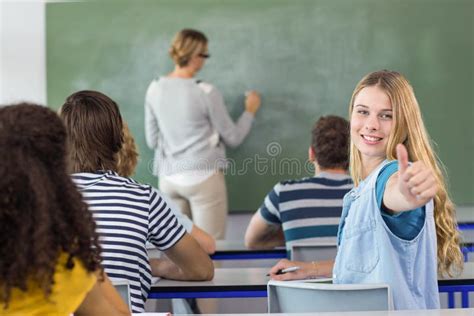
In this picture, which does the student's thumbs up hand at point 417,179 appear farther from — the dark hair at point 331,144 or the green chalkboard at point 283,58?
the green chalkboard at point 283,58

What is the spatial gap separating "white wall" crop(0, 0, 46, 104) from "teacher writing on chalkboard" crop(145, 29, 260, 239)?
770 mm

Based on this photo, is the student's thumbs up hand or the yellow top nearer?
the yellow top

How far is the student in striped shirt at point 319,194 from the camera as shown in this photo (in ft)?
13.5

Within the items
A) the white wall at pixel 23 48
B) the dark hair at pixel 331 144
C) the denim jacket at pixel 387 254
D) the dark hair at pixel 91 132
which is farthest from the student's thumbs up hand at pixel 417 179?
the white wall at pixel 23 48

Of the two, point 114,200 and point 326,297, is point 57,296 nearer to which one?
point 326,297

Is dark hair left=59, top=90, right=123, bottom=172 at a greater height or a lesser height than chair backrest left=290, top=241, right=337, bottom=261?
greater

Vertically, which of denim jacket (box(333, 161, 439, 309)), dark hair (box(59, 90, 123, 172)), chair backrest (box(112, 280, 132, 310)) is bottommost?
chair backrest (box(112, 280, 132, 310))

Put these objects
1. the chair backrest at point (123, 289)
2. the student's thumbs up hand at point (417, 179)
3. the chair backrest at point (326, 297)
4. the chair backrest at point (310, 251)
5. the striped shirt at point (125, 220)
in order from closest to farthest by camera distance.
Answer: the student's thumbs up hand at point (417, 179), the chair backrest at point (326, 297), the chair backrest at point (123, 289), the striped shirt at point (125, 220), the chair backrest at point (310, 251)

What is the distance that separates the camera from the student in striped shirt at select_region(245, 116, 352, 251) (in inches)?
161

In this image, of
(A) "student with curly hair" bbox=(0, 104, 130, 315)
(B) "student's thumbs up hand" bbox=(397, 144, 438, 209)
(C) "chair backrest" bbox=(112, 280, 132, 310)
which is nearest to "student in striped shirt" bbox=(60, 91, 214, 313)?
(C) "chair backrest" bbox=(112, 280, 132, 310)

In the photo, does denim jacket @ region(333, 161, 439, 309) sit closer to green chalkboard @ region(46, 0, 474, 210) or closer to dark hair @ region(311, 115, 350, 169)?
dark hair @ region(311, 115, 350, 169)

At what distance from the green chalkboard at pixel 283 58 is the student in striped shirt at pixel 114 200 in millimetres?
3032

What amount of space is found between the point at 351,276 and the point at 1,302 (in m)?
1.20

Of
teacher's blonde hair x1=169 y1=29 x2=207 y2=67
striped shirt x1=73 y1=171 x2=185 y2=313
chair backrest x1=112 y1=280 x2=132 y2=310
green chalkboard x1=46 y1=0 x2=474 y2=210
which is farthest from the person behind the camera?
green chalkboard x1=46 y1=0 x2=474 y2=210
